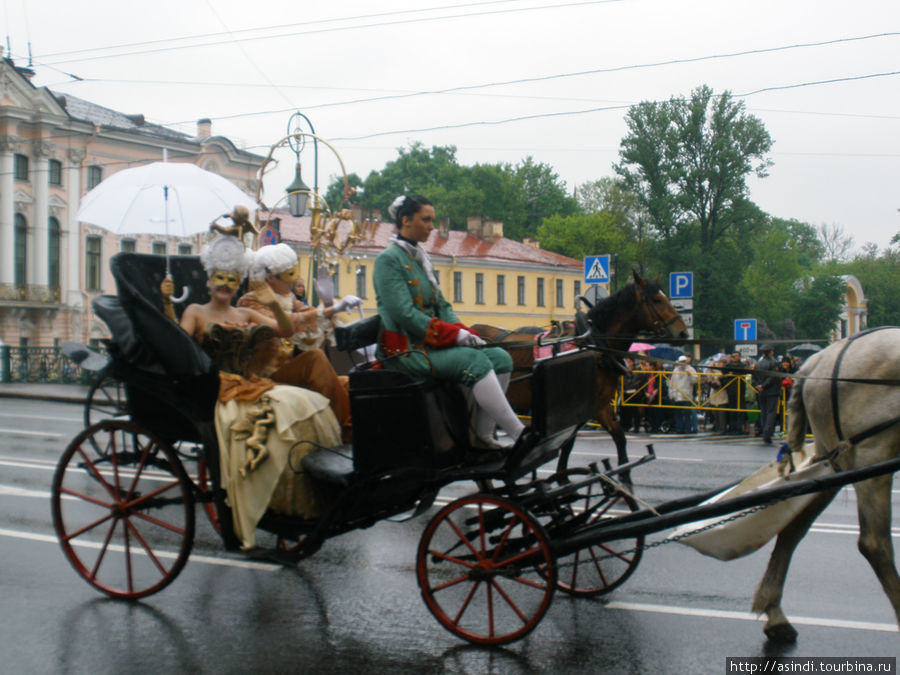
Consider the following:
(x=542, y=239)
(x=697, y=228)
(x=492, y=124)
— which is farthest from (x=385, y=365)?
(x=542, y=239)

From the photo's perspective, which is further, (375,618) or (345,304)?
(345,304)

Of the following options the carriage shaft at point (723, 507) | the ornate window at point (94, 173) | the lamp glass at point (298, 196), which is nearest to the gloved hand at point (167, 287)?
the carriage shaft at point (723, 507)

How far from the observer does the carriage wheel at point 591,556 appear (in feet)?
16.6

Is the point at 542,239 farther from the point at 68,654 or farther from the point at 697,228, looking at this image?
the point at 68,654

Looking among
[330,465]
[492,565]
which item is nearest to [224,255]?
[330,465]

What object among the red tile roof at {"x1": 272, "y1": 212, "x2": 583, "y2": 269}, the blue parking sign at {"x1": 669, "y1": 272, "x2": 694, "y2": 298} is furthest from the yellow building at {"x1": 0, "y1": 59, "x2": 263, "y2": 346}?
the blue parking sign at {"x1": 669, "y1": 272, "x2": 694, "y2": 298}

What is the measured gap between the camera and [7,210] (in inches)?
1507

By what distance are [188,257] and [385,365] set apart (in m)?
2.06

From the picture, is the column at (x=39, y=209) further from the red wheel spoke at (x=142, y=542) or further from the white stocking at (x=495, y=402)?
the white stocking at (x=495, y=402)

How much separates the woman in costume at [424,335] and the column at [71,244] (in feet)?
125

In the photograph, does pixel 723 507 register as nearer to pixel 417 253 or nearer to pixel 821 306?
pixel 417 253

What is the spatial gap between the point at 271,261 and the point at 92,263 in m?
38.4

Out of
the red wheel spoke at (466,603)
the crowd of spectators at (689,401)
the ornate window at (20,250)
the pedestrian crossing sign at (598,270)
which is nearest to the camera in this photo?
the red wheel spoke at (466,603)

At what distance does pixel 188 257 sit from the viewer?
654 cm
